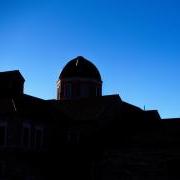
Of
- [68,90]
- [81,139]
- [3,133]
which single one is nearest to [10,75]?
[3,133]

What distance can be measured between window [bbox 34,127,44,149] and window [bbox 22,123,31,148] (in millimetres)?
1168

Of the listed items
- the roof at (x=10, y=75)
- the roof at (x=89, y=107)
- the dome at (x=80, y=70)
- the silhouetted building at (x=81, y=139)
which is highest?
the dome at (x=80, y=70)

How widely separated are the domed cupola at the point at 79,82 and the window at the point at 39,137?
1126 cm

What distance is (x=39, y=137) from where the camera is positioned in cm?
3691

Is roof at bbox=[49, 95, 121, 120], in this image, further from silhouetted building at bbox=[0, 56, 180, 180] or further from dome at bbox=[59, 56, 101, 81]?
dome at bbox=[59, 56, 101, 81]

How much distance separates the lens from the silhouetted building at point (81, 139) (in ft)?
106

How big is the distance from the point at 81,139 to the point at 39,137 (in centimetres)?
428

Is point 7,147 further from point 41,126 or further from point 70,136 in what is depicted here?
point 70,136

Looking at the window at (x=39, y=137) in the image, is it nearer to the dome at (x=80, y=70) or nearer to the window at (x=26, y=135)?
the window at (x=26, y=135)

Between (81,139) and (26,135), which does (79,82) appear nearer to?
(81,139)

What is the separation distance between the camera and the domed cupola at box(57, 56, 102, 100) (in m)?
48.1

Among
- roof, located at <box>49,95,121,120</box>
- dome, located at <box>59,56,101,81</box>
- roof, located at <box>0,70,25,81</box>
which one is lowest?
roof, located at <box>49,95,121,120</box>

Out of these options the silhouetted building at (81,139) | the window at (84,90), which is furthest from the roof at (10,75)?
the window at (84,90)

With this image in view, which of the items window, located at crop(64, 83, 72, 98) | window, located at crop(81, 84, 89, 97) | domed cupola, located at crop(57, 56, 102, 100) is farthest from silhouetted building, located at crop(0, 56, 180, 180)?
domed cupola, located at crop(57, 56, 102, 100)
